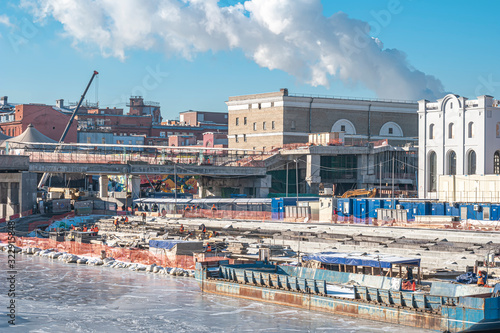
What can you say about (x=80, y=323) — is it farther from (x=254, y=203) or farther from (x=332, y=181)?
(x=332, y=181)

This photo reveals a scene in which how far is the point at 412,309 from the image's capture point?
31.2 meters

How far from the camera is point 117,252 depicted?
54594mm

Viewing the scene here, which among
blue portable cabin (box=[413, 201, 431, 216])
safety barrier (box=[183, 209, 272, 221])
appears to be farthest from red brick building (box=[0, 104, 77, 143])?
blue portable cabin (box=[413, 201, 431, 216])

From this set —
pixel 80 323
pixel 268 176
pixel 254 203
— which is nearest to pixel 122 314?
pixel 80 323

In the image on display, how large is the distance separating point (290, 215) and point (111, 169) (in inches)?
896

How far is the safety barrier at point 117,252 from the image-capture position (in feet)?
164

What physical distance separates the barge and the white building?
109 ft

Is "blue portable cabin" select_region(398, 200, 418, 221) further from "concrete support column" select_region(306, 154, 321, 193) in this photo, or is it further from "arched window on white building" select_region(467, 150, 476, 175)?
"concrete support column" select_region(306, 154, 321, 193)

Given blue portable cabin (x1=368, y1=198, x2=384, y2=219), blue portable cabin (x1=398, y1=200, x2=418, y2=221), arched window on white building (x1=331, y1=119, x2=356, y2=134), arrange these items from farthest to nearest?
1. arched window on white building (x1=331, y1=119, x2=356, y2=134)
2. blue portable cabin (x1=368, y1=198, x2=384, y2=219)
3. blue portable cabin (x1=398, y1=200, x2=418, y2=221)

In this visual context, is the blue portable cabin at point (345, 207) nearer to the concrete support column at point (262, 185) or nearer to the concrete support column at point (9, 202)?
the concrete support column at point (262, 185)

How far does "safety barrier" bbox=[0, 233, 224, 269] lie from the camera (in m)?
49.9

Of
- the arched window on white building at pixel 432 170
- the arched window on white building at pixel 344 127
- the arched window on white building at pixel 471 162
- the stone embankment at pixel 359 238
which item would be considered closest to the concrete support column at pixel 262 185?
the arched window on white building at pixel 344 127

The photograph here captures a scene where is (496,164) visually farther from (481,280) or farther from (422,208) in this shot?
(481,280)

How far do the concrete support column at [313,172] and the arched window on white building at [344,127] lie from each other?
1452cm
